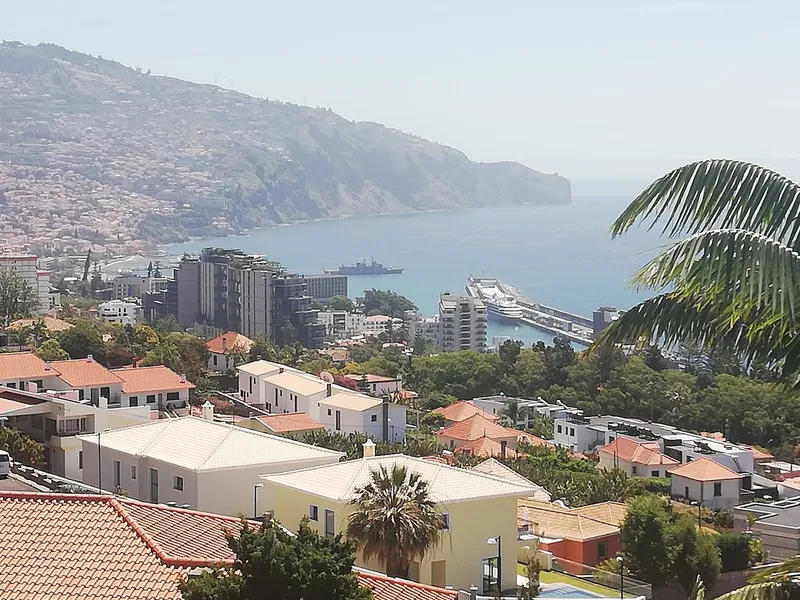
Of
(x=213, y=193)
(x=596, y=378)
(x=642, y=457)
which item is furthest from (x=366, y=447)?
(x=213, y=193)

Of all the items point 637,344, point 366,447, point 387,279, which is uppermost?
point 637,344

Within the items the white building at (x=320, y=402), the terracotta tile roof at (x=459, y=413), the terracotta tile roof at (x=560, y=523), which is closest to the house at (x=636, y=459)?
the white building at (x=320, y=402)

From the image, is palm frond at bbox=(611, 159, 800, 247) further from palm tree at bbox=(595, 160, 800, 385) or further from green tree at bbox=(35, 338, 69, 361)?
green tree at bbox=(35, 338, 69, 361)

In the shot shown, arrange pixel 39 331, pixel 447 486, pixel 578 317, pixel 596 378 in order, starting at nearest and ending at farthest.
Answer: pixel 447 486, pixel 39 331, pixel 596 378, pixel 578 317

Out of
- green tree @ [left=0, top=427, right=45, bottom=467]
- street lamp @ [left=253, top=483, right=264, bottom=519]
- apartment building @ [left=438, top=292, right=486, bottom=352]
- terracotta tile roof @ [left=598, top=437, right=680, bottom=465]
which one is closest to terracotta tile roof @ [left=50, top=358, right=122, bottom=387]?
green tree @ [left=0, top=427, right=45, bottom=467]

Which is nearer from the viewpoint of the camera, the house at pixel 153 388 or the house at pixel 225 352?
the house at pixel 153 388

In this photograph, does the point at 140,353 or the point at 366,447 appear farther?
the point at 140,353

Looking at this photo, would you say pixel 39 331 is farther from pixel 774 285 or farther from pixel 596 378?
pixel 774 285

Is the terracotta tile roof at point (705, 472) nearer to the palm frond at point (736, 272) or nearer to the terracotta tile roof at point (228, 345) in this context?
the terracotta tile roof at point (228, 345)
